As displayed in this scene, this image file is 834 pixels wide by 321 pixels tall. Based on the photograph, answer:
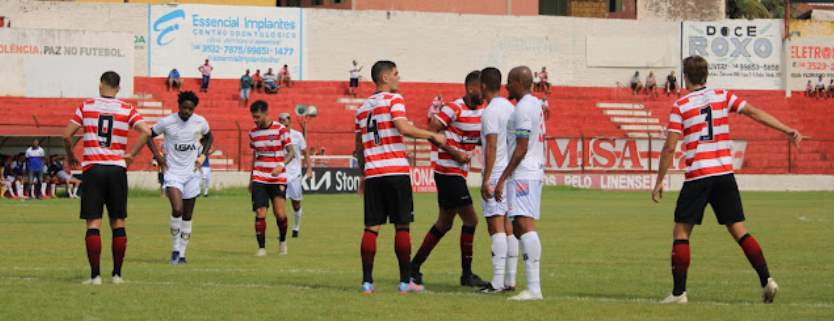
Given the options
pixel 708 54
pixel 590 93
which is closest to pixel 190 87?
pixel 590 93

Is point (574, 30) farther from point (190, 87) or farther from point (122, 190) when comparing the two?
point (122, 190)

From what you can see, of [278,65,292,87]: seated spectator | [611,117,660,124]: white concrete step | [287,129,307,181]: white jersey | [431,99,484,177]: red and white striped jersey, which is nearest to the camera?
[431,99,484,177]: red and white striped jersey

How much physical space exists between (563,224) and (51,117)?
3375 centimetres

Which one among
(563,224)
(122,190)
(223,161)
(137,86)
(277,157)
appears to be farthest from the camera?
(137,86)

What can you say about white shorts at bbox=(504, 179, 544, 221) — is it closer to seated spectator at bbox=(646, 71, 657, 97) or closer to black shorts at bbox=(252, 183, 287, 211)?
black shorts at bbox=(252, 183, 287, 211)

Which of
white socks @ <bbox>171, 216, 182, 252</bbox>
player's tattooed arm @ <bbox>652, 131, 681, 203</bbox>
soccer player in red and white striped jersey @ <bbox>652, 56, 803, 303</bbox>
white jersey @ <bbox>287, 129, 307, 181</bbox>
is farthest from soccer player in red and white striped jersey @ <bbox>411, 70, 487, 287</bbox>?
white jersey @ <bbox>287, 129, 307, 181</bbox>

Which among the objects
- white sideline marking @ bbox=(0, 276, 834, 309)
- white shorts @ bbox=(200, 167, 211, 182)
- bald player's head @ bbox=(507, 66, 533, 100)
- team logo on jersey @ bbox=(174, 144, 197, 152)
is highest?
bald player's head @ bbox=(507, 66, 533, 100)

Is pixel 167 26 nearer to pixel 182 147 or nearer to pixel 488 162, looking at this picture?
pixel 182 147

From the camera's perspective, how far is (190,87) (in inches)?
2552

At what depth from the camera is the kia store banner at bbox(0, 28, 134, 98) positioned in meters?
60.6

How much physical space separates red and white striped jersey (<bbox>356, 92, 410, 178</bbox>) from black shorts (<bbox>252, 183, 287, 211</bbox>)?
6.88 meters

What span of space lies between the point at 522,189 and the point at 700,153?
1647mm

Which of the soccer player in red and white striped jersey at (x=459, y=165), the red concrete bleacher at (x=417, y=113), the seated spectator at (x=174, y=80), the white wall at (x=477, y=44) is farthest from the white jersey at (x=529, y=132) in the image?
the white wall at (x=477, y=44)

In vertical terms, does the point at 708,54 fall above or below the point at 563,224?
above
